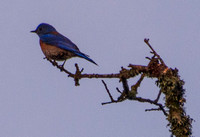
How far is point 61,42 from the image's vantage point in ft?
38.9

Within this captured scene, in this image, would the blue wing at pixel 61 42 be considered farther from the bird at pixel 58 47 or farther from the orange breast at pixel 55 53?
the orange breast at pixel 55 53

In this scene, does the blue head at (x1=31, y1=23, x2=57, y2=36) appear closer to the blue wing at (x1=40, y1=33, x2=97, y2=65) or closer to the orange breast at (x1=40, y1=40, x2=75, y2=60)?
the blue wing at (x1=40, y1=33, x2=97, y2=65)

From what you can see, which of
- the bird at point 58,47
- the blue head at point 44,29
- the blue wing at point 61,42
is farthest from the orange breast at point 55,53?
the blue head at point 44,29

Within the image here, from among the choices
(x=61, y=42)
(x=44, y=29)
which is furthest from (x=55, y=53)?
(x=44, y=29)

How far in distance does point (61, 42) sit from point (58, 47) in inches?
10.3

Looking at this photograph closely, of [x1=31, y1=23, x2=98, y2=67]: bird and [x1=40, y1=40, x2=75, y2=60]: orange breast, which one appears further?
[x1=40, y1=40, x2=75, y2=60]: orange breast

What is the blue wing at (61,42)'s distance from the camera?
10995mm

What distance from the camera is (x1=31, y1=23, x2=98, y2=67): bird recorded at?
11.2 m

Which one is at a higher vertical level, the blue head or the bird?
the blue head

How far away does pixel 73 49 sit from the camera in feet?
36.8

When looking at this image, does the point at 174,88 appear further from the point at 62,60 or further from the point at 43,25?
the point at 43,25

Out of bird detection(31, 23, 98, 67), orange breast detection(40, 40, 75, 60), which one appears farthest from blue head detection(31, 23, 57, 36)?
orange breast detection(40, 40, 75, 60)

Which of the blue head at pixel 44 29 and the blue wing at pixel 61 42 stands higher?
the blue head at pixel 44 29

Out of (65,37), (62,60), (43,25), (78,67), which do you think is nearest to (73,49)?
(62,60)
